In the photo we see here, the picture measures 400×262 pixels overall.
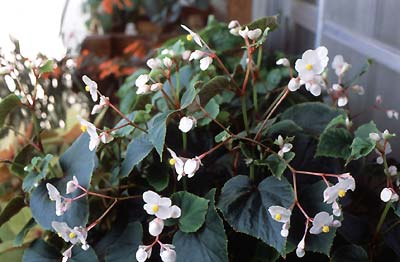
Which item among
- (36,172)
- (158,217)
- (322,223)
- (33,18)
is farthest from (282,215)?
(33,18)

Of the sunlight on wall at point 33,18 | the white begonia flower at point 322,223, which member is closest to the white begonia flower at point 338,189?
the white begonia flower at point 322,223

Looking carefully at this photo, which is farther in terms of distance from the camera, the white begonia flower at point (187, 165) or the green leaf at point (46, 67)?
the green leaf at point (46, 67)

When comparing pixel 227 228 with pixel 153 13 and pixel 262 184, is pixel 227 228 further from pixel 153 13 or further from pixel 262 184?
pixel 153 13

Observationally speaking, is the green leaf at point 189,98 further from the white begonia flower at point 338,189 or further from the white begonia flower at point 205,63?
the white begonia flower at point 338,189

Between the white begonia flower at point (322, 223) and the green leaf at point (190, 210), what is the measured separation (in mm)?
142

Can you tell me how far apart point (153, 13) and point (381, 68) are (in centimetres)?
115

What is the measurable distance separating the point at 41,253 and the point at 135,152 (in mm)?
230

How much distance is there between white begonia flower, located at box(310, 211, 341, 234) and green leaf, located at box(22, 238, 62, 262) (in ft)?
1.32

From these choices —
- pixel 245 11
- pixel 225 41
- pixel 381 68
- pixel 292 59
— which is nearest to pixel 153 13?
pixel 245 11

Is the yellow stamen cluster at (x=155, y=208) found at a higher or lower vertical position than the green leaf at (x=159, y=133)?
lower

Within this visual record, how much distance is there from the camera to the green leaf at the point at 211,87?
2.25ft

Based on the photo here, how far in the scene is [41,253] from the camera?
0.79 meters

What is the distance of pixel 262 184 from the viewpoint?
0.70 meters

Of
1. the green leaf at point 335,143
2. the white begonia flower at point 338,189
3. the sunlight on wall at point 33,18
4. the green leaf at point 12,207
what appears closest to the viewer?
the white begonia flower at point 338,189
